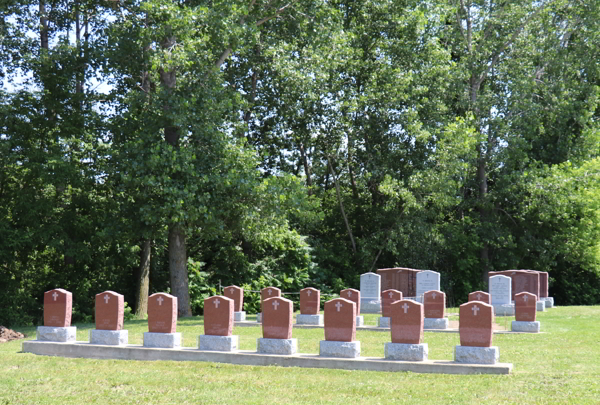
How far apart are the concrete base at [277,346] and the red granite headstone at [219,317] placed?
2.40 feet

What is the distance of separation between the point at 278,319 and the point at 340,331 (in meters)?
1.07

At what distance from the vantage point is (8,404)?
8.14 meters

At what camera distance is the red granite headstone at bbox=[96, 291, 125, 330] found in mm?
12352

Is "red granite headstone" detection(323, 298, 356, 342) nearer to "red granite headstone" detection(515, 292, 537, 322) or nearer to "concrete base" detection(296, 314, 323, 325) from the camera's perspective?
"concrete base" detection(296, 314, 323, 325)

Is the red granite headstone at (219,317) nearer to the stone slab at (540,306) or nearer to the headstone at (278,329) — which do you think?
the headstone at (278,329)

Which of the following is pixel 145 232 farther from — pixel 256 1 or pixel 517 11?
pixel 517 11

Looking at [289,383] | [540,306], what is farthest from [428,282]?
[289,383]

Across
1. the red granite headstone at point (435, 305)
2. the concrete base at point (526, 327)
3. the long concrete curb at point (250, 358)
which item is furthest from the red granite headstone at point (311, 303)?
the long concrete curb at point (250, 358)

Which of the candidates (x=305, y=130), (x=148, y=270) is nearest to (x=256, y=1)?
(x=305, y=130)

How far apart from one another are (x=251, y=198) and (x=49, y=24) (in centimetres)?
981

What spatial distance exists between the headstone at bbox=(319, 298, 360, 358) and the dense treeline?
8839 mm

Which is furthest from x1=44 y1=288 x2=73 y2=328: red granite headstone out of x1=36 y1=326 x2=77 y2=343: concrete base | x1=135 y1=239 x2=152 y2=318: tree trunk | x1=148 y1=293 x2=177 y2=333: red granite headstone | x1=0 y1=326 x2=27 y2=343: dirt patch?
x1=135 y1=239 x2=152 y2=318: tree trunk

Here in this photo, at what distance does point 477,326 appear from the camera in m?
10.3

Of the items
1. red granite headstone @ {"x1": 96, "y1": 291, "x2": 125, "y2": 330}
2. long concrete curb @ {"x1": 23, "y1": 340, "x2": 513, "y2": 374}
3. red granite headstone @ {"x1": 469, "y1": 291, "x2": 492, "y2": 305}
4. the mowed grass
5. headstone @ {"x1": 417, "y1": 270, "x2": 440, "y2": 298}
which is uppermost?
headstone @ {"x1": 417, "y1": 270, "x2": 440, "y2": 298}
